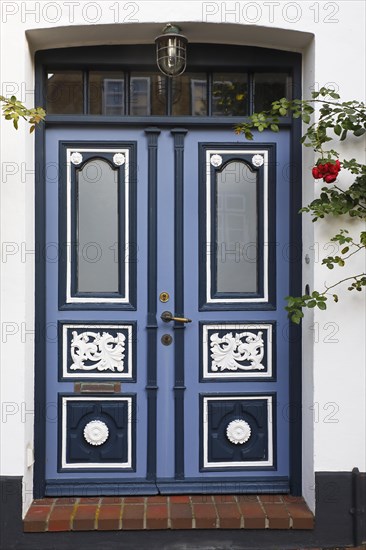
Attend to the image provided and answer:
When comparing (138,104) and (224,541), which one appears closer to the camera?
(224,541)

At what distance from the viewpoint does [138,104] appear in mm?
4680

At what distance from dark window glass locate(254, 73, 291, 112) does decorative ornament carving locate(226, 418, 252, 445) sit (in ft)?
6.78

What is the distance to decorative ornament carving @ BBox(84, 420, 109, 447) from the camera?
4652 millimetres

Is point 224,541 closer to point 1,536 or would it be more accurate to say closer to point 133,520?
point 133,520

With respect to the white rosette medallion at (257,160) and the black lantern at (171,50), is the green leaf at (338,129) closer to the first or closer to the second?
the white rosette medallion at (257,160)

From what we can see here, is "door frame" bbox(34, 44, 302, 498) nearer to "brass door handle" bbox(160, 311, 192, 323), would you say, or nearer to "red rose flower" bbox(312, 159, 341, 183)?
"brass door handle" bbox(160, 311, 192, 323)

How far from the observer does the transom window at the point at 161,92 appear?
4660mm

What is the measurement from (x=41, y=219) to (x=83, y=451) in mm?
1530

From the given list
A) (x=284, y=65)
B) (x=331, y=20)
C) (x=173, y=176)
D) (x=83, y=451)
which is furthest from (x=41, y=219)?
(x=331, y=20)

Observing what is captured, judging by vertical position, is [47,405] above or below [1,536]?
above

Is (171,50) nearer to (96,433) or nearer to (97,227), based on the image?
(97,227)

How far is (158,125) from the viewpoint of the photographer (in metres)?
4.64

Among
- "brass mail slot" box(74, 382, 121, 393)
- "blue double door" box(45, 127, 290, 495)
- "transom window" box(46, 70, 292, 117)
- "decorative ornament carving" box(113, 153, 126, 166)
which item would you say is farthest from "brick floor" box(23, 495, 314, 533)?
"transom window" box(46, 70, 292, 117)

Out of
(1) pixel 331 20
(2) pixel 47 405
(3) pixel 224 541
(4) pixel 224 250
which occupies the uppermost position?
(1) pixel 331 20
